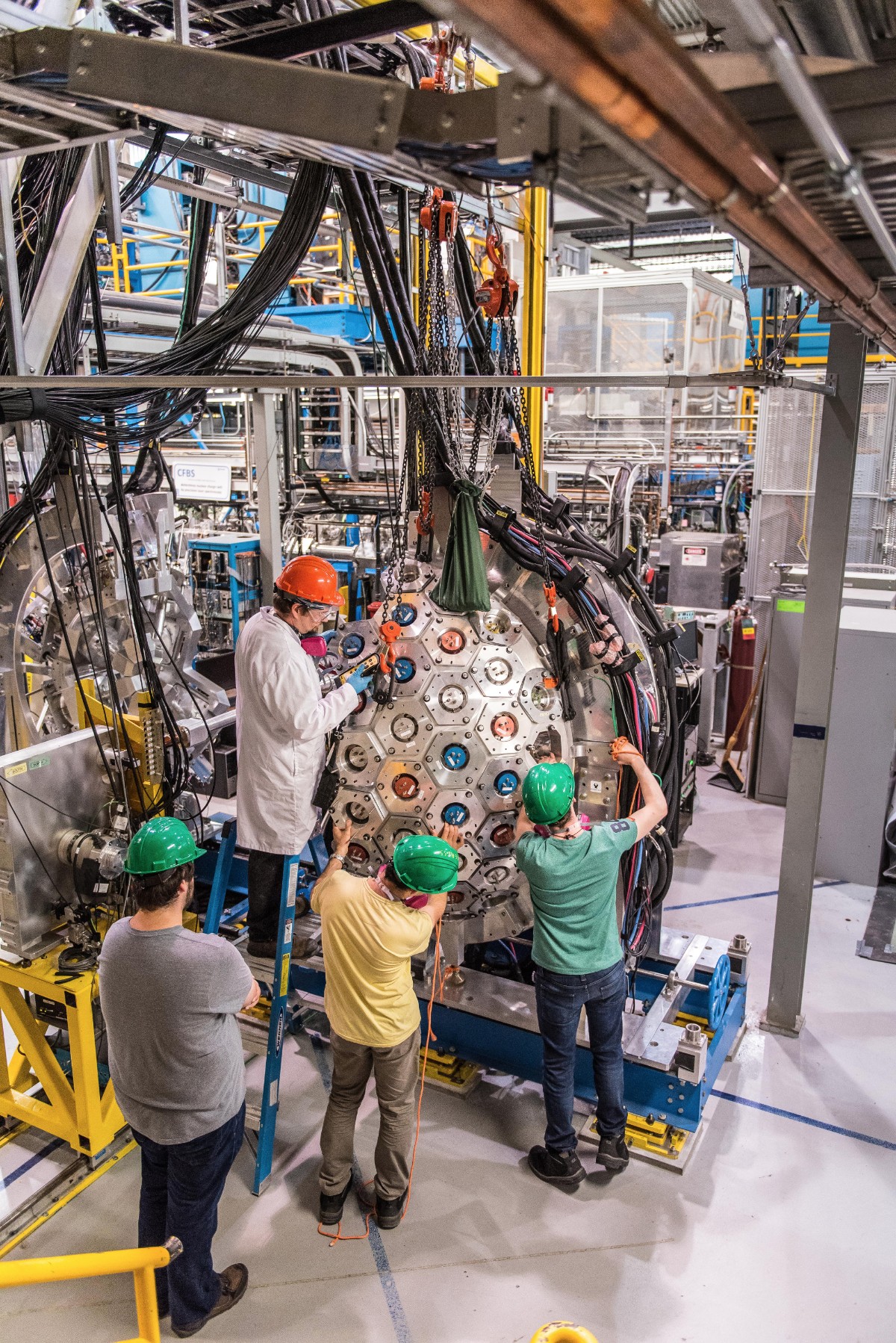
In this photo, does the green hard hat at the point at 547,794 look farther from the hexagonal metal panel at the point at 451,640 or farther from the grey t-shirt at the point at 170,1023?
the grey t-shirt at the point at 170,1023

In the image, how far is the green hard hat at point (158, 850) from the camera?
303 cm

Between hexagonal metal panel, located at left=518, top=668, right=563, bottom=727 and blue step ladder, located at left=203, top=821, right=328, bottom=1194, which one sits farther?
hexagonal metal panel, located at left=518, top=668, right=563, bottom=727

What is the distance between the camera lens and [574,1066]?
4.03 meters

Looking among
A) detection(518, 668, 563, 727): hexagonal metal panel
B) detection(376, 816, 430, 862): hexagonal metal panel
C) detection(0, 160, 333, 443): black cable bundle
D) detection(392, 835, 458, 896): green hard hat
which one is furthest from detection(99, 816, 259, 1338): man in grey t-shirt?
detection(0, 160, 333, 443): black cable bundle

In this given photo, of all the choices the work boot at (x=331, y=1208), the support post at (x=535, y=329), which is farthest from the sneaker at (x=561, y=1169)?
the support post at (x=535, y=329)

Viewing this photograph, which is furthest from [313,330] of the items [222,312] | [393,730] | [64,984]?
[64,984]

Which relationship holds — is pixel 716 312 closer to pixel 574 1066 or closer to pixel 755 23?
pixel 574 1066

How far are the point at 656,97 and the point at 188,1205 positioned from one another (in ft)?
10.5

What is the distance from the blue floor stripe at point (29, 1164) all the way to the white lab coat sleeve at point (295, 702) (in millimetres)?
1997

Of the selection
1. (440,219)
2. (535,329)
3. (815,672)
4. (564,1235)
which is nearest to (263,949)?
(564,1235)

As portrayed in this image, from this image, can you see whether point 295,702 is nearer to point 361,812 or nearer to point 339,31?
point 361,812

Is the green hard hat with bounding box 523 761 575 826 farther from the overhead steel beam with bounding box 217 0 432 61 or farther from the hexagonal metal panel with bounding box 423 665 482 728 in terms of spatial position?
the overhead steel beam with bounding box 217 0 432 61

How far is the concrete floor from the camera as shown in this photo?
3293mm

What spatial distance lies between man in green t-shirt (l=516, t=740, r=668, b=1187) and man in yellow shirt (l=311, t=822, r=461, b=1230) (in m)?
0.40
